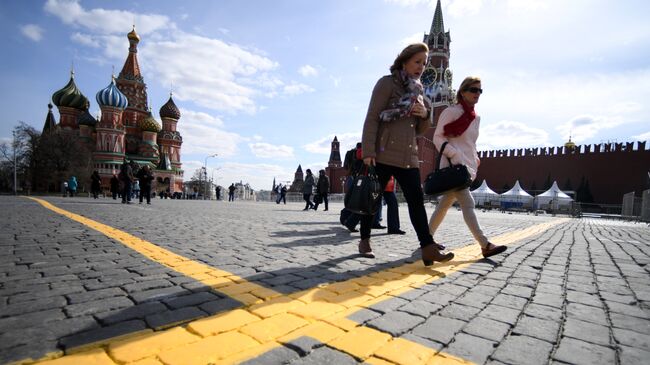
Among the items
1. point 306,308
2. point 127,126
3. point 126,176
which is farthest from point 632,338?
point 127,126

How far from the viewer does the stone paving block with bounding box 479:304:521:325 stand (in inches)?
72.9

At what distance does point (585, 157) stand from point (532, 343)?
195 feet

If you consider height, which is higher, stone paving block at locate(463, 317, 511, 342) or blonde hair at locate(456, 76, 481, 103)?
blonde hair at locate(456, 76, 481, 103)

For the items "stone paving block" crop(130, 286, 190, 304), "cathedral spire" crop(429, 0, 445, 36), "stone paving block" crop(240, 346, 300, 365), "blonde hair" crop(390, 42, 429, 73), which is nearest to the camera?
A: "stone paving block" crop(240, 346, 300, 365)

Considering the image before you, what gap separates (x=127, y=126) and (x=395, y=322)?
59.4m

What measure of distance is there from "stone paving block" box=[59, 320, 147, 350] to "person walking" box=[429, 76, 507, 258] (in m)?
3.21

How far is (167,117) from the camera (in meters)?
56.0

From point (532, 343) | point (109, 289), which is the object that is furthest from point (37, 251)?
point (532, 343)

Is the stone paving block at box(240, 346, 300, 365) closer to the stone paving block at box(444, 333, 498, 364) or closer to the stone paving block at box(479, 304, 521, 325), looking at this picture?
the stone paving block at box(444, 333, 498, 364)

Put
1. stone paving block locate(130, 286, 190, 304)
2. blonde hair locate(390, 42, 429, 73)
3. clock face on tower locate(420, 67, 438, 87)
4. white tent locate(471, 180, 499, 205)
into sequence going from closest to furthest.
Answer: stone paving block locate(130, 286, 190, 304), blonde hair locate(390, 42, 429, 73), white tent locate(471, 180, 499, 205), clock face on tower locate(420, 67, 438, 87)

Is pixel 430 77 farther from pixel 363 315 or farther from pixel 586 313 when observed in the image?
pixel 363 315

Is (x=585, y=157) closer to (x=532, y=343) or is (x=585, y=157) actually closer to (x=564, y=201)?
(x=564, y=201)

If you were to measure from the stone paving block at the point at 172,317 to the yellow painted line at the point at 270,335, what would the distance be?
0.25 ft

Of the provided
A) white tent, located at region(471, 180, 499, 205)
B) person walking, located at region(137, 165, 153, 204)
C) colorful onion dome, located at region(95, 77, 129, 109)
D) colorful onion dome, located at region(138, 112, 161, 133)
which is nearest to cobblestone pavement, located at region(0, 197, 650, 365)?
person walking, located at region(137, 165, 153, 204)
